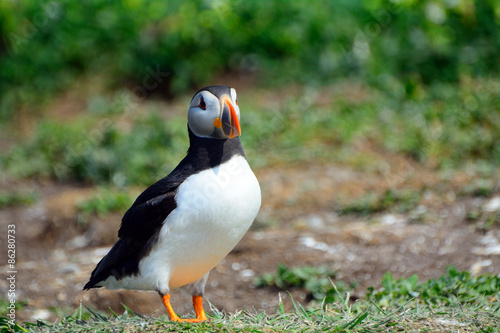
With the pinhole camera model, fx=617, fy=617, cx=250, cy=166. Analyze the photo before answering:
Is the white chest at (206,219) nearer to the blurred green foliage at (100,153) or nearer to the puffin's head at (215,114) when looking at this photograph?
the puffin's head at (215,114)

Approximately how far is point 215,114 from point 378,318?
4.17 ft

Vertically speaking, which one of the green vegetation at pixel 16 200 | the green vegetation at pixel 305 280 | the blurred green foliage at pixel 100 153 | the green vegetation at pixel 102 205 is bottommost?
the green vegetation at pixel 305 280

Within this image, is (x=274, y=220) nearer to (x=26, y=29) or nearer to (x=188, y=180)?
(x=188, y=180)

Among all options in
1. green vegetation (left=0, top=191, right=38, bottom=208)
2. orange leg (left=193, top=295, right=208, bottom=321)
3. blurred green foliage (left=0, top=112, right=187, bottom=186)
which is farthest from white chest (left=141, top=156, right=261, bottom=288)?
green vegetation (left=0, top=191, right=38, bottom=208)

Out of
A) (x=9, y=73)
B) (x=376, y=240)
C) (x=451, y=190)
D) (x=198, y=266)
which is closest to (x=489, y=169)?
(x=451, y=190)

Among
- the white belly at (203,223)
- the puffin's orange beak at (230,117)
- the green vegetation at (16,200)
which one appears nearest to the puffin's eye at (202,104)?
the puffin's orange beak at (230,117)

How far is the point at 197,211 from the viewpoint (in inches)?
119

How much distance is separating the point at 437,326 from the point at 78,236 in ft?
12.6

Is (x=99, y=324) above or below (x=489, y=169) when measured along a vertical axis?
above

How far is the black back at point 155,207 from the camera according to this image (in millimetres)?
3160

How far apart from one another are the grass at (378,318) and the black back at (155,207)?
0.90 feet

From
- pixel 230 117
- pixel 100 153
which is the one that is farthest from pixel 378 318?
pixel 100 153

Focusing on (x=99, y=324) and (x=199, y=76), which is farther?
(x=199, y=76)

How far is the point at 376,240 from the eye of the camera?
4.89m
